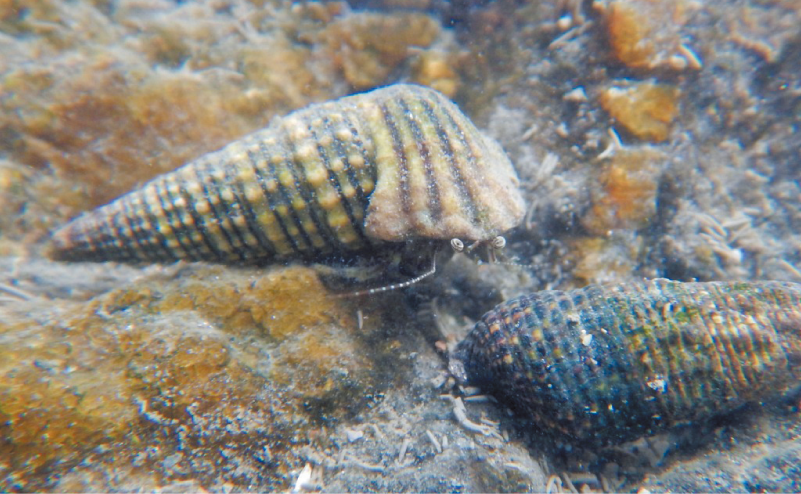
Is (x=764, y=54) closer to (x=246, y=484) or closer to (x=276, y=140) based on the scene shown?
(x=276, y=140)

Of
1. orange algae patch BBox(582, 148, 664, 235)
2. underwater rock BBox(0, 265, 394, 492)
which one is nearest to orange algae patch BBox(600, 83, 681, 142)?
orange algae patch BBox(582, 148, 664, 235)

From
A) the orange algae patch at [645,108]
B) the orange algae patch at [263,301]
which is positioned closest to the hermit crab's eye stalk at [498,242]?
the orange algae patch at [263,301]

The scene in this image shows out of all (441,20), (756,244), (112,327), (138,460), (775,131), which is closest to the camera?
(138,460)

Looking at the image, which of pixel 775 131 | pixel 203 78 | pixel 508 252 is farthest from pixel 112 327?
pixel 775 131

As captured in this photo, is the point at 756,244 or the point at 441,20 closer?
the point at 756,244

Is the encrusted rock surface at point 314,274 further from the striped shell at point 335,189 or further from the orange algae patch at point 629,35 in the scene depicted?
the striped shell at point 335,189

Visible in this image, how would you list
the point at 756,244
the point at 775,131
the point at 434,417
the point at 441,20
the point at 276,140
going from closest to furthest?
1. the point at 434,417
2. the point at 276,140
3. the point at 756,244
4. the point at 775,131
5. the point at 441,20

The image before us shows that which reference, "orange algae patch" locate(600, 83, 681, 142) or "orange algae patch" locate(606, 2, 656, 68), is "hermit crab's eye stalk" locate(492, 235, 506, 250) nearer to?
"orange algae patch" locate(600, 83, 681, 142)
